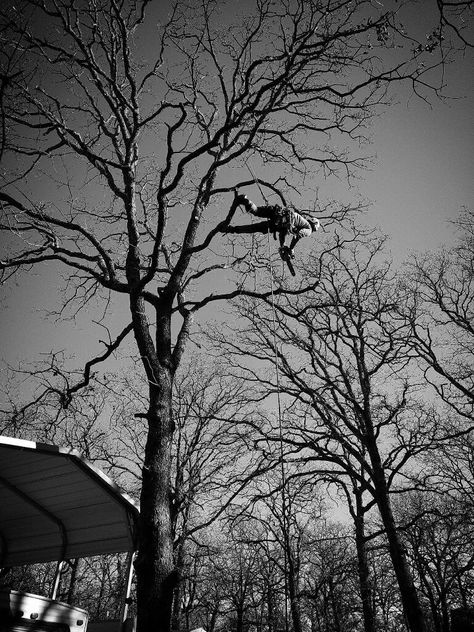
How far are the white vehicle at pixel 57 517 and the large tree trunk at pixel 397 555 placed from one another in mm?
5892

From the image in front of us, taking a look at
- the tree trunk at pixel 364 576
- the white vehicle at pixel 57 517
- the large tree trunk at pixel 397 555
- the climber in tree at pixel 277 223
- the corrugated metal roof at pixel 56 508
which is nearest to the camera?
the white vehicle at pixel 57 517

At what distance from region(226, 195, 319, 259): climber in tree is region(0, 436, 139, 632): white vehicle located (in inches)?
162

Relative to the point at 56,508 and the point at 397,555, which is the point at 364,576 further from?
the point at 56,508

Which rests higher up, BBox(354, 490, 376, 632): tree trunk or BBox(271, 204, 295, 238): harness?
BBox(271, 204, 295, 238): harness

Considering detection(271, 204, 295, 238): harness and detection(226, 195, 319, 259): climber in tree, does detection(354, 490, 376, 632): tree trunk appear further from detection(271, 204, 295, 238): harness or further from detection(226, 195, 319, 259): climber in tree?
detection(271, 204, 295, 238): harness

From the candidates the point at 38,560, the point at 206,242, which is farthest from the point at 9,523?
the point at 206,242

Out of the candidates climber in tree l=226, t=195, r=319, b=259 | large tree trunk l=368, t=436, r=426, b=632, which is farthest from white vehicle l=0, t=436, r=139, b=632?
large tree trunk l=368, t=436, r=426, b=632

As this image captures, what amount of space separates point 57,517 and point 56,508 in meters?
0.32

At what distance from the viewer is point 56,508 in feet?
20.4

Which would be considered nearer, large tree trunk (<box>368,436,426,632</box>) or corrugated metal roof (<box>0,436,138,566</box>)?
corrugated metal roof (<box>0,436,138,566</box>)

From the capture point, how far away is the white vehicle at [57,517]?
4.10 metres

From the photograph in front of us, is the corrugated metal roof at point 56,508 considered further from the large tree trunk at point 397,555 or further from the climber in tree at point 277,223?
the large tree trunk at point 397,555

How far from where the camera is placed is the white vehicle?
410cm

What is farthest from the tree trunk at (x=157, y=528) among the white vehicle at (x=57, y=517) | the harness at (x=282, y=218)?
the harness at (x=282, y=218)
